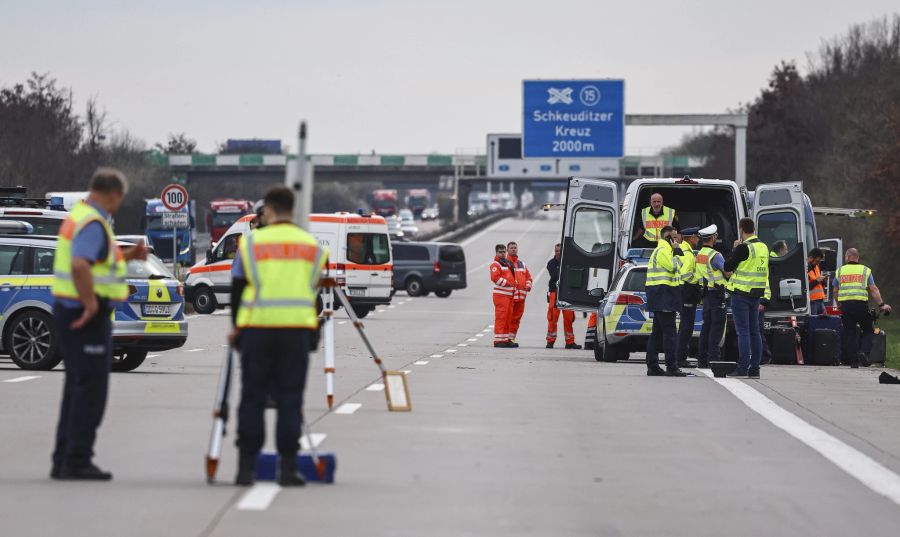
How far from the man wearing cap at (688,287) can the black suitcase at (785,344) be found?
3.13 meters

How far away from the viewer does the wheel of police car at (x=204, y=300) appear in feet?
135

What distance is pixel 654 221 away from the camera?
79.3 ft

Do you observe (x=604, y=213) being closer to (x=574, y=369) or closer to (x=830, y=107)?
(x=574, y=369)

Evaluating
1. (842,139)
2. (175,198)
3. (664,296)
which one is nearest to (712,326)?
(664,296)

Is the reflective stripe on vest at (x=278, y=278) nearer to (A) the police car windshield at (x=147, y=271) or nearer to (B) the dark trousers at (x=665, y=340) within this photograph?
(A) the police car windshield at (x=147, y=271)

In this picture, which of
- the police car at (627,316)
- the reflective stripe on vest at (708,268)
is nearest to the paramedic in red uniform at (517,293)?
the police car at (627,316)

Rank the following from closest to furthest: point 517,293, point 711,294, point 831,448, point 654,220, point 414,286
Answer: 1. point 831,448
2. point 711,294
3. point 654,220
4. point 517,293
5. point 414,286

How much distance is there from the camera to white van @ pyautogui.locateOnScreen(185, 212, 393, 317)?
41.1 meters

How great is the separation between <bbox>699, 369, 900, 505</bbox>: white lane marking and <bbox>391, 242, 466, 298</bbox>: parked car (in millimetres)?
42417

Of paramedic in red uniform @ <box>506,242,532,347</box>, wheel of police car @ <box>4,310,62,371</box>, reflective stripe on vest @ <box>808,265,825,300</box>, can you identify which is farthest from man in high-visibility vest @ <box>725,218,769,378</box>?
paramedic in red uniform @ <box>506,242,532,347</box>

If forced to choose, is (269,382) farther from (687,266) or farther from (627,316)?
(627,316)

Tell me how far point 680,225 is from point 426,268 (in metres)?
33.9

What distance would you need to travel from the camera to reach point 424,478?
984 centimetres

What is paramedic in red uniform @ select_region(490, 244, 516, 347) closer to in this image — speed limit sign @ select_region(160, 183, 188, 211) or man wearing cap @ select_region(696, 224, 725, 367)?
man wearing cap @ select_region(696, 224, 725, 367)
